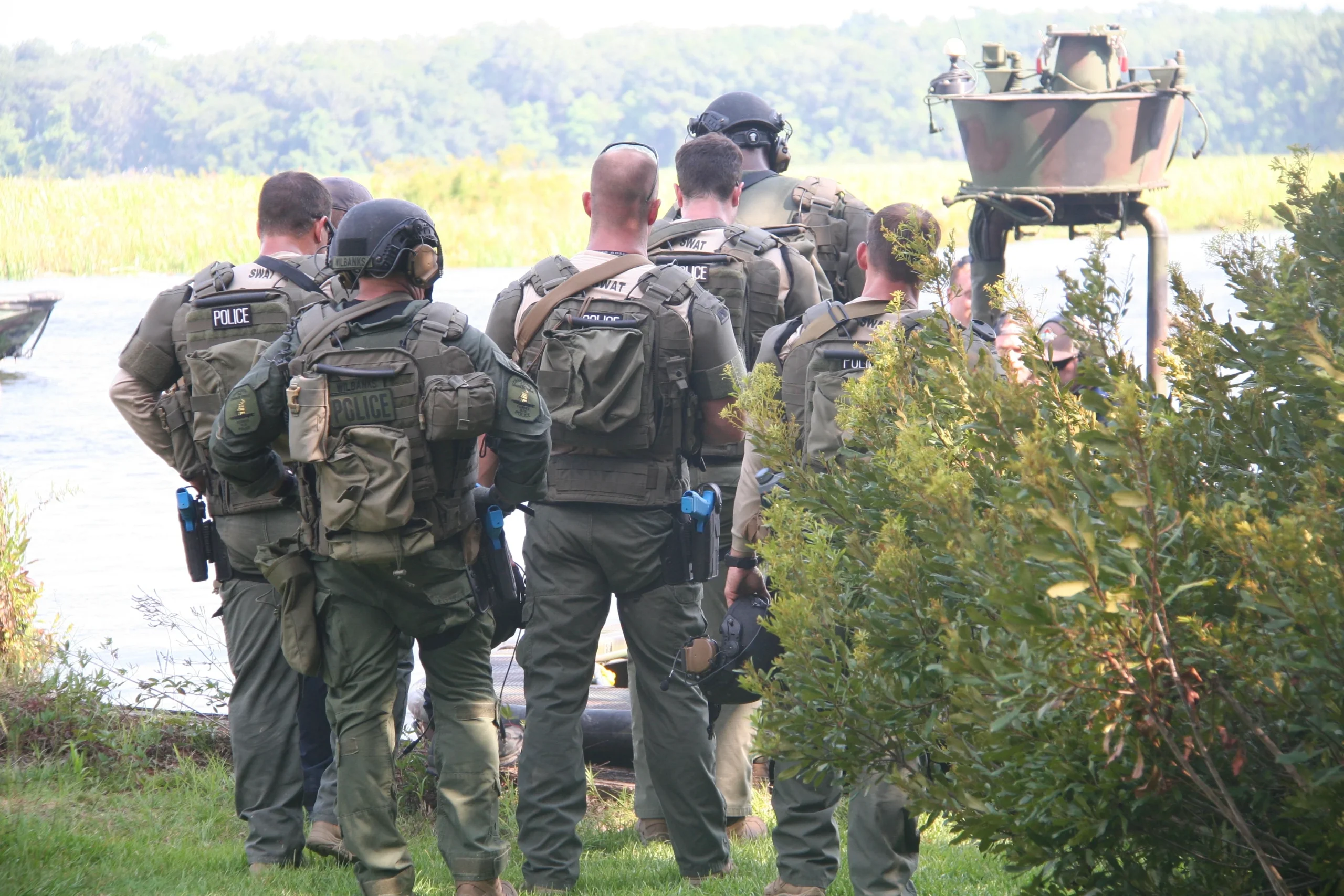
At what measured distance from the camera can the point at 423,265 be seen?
3.82 m

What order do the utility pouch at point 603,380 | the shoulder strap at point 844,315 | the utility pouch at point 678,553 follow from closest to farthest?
the shoulder strap at point 844,315 < the utility pouch at point 603,380 < the utility pouch at point 678,553

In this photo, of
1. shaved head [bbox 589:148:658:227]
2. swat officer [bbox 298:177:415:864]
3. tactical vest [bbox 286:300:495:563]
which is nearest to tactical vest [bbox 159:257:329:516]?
swat officer [bbox 298:177:415:864]

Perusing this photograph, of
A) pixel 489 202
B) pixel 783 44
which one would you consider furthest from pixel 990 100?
pixel 783 44

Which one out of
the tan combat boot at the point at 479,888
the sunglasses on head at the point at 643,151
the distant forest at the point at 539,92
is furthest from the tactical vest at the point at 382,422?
the distant forest at the point at 539,92

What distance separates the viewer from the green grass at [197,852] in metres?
4.06

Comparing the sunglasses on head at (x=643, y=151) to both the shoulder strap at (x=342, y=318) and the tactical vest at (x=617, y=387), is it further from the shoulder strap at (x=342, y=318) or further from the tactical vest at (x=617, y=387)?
the shoulder strap at (x=342, y=318)

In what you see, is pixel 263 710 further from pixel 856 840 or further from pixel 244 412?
pixel 856 840

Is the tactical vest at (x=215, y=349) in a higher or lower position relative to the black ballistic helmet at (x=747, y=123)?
lower

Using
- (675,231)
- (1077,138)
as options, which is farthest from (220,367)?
(1077,138)

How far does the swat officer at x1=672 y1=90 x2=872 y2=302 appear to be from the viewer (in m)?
5.77

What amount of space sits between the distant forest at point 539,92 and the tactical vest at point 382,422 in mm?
43220

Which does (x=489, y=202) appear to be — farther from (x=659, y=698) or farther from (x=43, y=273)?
(x=659, y=698)

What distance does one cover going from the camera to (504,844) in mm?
3975

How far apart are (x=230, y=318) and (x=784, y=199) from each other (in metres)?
2.42
